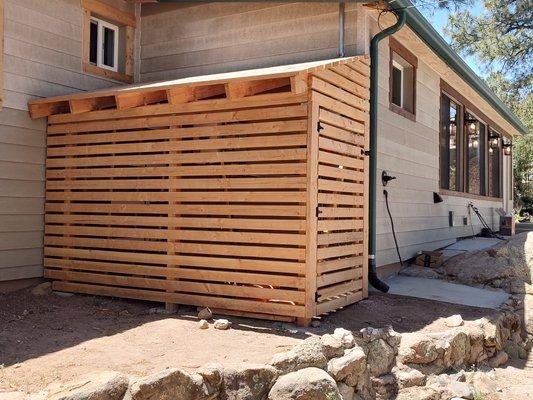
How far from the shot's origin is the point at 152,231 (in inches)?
251

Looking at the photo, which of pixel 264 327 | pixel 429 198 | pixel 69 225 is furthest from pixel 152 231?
Result: pixel 429 198

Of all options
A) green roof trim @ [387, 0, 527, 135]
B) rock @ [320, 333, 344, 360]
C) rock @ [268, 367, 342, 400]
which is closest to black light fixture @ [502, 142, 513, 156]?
green roof trim @ [387, 0, 527, 135]

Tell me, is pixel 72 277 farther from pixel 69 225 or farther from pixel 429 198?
pixel 429 198

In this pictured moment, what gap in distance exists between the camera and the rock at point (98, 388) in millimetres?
3363

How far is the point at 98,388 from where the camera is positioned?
136 inches

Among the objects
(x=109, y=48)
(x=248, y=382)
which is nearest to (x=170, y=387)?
(x=248, y=382)

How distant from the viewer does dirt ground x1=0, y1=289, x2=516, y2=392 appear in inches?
164

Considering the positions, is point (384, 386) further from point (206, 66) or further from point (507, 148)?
point (507, 148)

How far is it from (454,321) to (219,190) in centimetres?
297

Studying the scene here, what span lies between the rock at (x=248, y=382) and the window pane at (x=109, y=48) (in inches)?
231

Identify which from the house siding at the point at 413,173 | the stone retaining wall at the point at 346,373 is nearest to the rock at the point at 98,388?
the stone retaining wall at the point at 346,373

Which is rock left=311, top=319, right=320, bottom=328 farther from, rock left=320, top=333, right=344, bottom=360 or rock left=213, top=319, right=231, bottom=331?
rock left=213, top=319, right=231, bottom=331

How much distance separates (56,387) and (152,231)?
2.92 m

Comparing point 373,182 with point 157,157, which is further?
point 373,182
